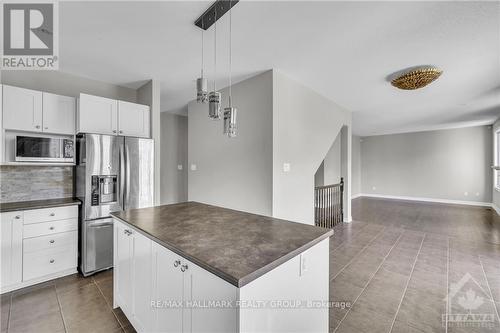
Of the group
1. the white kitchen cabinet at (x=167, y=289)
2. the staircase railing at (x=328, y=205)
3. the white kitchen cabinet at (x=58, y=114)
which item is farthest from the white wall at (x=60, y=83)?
the staircase railing at (x=328, y=205)

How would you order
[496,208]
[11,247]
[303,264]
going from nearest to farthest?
[303,264] → [11,247] → [496,208]

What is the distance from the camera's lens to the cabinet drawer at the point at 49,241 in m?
2.36

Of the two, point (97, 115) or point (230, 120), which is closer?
point (230, 120)

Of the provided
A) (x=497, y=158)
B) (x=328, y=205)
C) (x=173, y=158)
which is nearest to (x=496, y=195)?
(x=497, y=158)

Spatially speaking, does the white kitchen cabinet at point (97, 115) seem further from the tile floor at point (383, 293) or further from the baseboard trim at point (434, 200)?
the baseboard trim at point (434, 200)

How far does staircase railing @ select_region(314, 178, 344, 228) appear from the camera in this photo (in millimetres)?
4395

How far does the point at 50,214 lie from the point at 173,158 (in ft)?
9.84

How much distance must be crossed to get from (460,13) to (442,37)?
0.37m

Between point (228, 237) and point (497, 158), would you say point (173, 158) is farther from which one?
point (497, 158)

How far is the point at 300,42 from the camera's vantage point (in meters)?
2.28

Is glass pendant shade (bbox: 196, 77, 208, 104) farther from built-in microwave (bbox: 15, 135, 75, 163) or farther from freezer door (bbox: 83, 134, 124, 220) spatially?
built-in microwave (bbox: 15, 135, 75, 163)

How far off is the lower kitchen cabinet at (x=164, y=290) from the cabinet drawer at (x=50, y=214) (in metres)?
1.26

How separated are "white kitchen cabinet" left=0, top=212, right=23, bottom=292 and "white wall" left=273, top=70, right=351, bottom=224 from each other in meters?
2.87

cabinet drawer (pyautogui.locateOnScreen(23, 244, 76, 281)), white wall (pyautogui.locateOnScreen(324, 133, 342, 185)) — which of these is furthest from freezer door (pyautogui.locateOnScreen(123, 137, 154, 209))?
white wall (pyautogui.locateOnScreen(324, 133, 342, 185))
